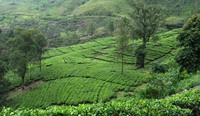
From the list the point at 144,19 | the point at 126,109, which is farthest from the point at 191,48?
the point at 144,19

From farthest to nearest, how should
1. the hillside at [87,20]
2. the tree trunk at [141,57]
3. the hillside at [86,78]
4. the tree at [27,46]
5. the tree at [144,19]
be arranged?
the hillside at [87,20] → the tree at [27,46] → the tree trunk at [141,57] → the tree at [144,19] → the hillside at [86,78]

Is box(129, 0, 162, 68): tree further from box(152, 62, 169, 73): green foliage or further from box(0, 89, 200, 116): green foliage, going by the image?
box(0, 89, 200, 116): green foliage

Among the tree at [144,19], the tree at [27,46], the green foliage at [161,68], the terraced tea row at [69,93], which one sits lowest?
the terraced tea row at [69,93]

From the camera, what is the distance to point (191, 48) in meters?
27.0

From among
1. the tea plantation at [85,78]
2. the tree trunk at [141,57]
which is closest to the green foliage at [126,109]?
the tea plantation at [85,78]

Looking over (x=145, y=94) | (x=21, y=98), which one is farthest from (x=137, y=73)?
(x=21, y=98)

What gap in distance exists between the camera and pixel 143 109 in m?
13.4

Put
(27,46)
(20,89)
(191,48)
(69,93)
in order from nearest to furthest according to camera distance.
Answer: (191,48) < (69,93) < (20,89) < (27,46)

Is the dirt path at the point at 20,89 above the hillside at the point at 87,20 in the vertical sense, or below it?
below

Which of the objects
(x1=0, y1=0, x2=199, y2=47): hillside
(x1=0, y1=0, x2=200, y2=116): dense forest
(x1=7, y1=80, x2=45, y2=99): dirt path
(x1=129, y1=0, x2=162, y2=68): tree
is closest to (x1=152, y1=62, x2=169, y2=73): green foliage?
(x1=0, y1=0, x2=200, y2=116): dense forest

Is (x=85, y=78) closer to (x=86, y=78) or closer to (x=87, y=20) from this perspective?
(x=86, y=78)

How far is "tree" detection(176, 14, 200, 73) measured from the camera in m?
26.4

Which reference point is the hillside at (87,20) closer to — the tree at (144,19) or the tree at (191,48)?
the tree at (144,19)

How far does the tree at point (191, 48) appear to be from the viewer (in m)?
26.4
